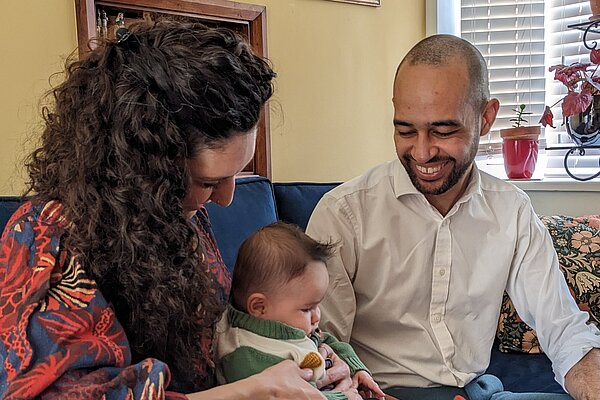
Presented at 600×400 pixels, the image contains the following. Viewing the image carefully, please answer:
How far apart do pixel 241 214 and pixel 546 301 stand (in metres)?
0.84

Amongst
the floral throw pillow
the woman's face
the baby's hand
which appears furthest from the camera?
the floral throw pillow

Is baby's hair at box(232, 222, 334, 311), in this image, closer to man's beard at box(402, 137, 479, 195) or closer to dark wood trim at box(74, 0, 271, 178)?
man's beard at box(402, 137, 479, 195)

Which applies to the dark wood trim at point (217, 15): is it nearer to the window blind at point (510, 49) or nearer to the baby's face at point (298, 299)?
the baby's face at point (298, 299)

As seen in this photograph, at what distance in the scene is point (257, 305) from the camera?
1.32m

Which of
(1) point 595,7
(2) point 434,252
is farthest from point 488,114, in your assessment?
(1) point 595,7

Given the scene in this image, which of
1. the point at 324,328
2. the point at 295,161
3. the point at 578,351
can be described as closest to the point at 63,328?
the point at 324,328

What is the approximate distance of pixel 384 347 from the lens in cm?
166

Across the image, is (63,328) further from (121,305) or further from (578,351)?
(578,351)

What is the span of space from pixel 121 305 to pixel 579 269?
158cm

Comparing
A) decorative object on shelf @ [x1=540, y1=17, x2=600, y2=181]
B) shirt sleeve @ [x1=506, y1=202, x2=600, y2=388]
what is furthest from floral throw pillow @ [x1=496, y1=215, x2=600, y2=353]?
decorative object on shelf @ [x1=540, y1=17, x2=600, y2=181]

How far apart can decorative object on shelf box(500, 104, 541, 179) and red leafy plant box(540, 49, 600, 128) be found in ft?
0.50

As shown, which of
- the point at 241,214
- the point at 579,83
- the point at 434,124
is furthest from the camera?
the point at 579,83

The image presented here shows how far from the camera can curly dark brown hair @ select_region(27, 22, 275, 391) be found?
950 mm

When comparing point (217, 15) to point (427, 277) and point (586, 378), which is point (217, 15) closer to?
point (427, 277)
